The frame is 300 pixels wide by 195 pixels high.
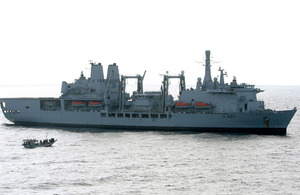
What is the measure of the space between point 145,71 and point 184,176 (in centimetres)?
3444

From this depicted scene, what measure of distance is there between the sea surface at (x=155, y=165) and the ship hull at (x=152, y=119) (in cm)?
219

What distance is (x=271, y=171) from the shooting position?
1431 inches

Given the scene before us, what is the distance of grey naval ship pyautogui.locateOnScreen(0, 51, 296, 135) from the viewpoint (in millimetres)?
56562

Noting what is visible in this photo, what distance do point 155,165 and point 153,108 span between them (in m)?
25.9

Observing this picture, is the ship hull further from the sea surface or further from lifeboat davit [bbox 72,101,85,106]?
the sea surface

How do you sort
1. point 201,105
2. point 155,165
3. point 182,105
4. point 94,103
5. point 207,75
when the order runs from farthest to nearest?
point 94,103, point 207,75, point 182,105, point 201,105, point 155,165

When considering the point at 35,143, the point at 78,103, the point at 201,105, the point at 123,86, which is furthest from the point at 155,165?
the point at 78,103

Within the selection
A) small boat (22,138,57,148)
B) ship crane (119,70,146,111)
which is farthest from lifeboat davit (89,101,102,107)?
small boat (22,138,57,148)

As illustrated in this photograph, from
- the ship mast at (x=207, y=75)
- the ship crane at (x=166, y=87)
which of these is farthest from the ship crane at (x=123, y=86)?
the ship mast at (x=207, y=75)

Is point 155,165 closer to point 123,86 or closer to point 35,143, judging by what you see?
point 35,143

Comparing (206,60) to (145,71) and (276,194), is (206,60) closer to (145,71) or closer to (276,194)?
(145,71)

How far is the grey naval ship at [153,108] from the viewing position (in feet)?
186

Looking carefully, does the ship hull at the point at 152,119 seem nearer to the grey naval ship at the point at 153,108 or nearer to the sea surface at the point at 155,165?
the grey naval ship at the point at 153,108

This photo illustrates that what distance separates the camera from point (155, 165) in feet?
127
